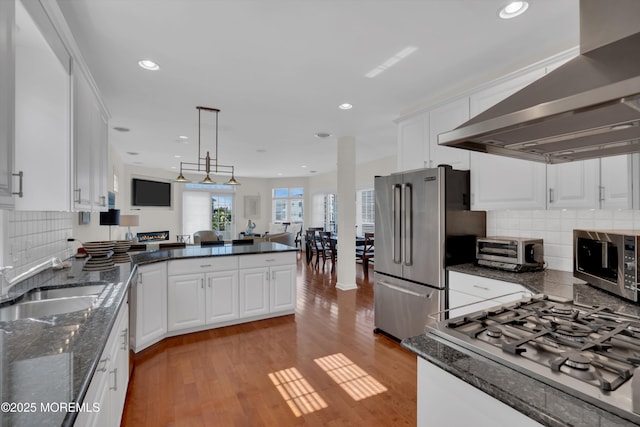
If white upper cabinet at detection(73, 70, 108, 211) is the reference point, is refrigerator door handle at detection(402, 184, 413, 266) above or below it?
below

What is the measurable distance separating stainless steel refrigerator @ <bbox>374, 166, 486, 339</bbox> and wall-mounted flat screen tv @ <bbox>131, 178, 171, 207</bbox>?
7458 mm

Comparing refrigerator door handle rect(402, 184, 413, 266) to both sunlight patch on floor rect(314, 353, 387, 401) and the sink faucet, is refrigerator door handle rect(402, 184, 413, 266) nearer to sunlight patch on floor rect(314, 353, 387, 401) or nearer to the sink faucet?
sunlight patch on floor rect(314, 353, 387, 401)

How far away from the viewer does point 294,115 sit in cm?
407

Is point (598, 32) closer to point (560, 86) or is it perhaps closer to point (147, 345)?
point (560, 86)

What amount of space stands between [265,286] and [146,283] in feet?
4.43

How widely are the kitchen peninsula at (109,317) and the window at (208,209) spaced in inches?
276

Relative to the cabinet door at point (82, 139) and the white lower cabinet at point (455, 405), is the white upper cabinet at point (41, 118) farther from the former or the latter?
the white lower cabinet at point (455, 405)

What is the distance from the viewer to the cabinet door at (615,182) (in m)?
1.94

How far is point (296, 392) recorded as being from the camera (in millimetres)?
2326

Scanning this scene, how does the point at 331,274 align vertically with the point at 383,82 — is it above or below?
below

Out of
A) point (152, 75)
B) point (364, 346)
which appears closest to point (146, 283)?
point (152, 75)

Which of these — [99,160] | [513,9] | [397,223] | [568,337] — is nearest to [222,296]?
[99,160]

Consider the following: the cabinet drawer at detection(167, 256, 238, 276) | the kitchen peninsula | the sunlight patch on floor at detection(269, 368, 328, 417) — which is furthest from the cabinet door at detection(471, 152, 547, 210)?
the cabinet drawer at detection(167, 256, 238, 276)

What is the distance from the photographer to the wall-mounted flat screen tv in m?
8.24
